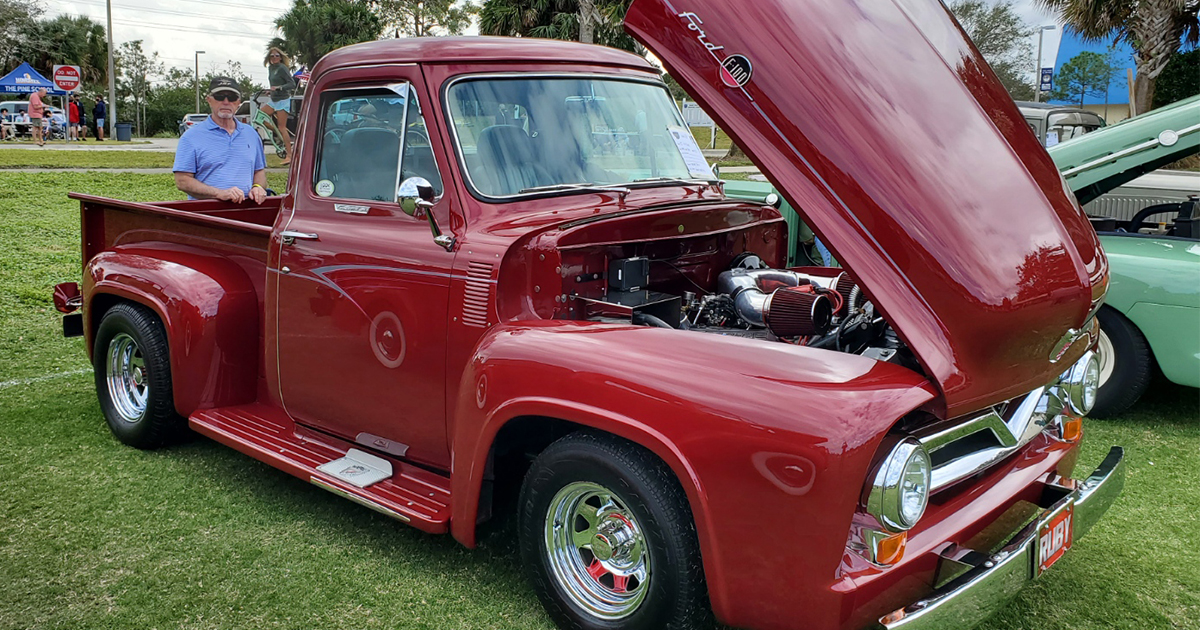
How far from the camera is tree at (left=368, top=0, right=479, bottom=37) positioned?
4819 centimetres

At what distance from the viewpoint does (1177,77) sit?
2905 cm

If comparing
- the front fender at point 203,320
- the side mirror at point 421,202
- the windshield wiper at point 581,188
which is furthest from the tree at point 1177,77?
the side mirror at point 421,202

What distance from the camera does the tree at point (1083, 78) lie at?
40.2 meters

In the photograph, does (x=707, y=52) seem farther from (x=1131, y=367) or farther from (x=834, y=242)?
(x=1131, y=367)

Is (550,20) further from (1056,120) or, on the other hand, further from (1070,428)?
(1070,428)

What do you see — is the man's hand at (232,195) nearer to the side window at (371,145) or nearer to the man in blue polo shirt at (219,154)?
the man in blue polo shirt at (219,154)

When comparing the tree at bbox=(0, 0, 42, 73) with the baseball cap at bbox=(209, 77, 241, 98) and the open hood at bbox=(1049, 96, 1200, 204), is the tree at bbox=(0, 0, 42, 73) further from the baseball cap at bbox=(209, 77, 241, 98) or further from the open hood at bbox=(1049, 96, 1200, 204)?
the open hood at bbox=(1049, 96, 1200, 204)

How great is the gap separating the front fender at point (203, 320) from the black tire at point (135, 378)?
12 centimetres

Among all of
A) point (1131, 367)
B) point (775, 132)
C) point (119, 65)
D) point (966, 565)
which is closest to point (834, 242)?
point (775, 132)

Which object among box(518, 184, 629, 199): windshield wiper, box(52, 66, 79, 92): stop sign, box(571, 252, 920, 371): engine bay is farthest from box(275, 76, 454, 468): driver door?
box(52, 66, 79, 92): stop sign

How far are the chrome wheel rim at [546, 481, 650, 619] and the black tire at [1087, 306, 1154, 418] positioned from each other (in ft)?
12.7

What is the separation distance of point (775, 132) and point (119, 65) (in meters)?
68.5

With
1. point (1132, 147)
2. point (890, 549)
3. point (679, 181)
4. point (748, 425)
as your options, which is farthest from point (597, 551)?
point (1132, 147)

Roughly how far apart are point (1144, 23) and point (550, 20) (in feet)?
48.4
